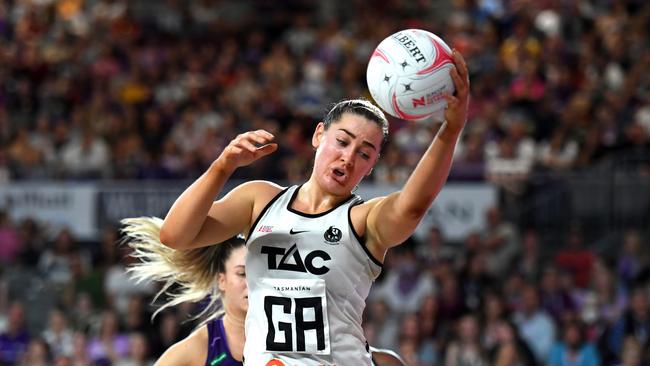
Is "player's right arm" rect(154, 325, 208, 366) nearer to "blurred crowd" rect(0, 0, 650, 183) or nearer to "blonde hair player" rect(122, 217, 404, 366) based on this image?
"blonde hair player" rect(122, 217, 404, 366)

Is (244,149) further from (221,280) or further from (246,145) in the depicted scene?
(221,280)

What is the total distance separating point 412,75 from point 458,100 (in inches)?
9.7

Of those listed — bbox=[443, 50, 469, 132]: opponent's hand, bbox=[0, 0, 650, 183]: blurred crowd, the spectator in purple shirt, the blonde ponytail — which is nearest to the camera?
bbox=[443, 50, 469, 132]: opponent's hand

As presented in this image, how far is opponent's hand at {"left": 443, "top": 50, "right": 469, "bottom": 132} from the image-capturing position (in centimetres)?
418

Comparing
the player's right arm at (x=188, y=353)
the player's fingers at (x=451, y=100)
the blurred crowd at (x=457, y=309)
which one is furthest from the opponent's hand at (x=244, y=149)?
the blurred crowd at (x=457, y=309)

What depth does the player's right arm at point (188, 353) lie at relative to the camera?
5.62 m

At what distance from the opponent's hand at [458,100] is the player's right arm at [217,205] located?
71 centimetres

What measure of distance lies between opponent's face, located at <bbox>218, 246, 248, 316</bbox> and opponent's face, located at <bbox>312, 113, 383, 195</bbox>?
1206 mm

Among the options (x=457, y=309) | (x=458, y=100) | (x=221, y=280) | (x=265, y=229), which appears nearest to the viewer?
(x=458, y=100)

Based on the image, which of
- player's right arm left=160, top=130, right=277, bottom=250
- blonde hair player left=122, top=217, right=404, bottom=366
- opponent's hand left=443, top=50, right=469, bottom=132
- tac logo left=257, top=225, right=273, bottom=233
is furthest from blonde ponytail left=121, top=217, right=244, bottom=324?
opponent's hand left=443, top=50, right=469, bottom=132

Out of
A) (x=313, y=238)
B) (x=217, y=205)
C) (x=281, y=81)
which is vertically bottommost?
(x=313, y=238)

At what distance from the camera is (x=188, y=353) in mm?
5668

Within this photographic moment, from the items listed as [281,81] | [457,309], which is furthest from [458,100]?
[281,81]

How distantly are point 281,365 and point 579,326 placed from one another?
6.69 metres
